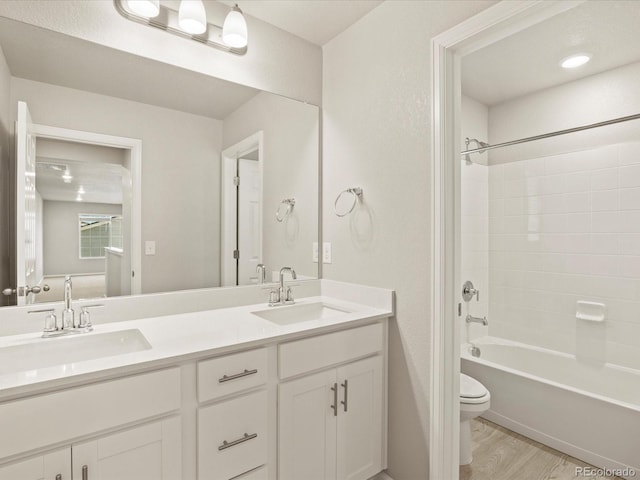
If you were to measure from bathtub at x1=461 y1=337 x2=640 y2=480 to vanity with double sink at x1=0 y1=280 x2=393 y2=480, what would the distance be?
1.05 meters

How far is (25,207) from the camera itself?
1.34 m

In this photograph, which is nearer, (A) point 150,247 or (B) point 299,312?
(A) point 150,247

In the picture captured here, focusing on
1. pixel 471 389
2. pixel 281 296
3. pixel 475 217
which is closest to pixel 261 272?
pixel 281 296

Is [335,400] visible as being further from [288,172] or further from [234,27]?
[234,27]

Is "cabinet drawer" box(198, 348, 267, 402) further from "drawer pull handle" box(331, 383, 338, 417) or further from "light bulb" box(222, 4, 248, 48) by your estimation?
"light bulb" box(222, 4, 248, 48)

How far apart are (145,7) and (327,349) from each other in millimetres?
1696

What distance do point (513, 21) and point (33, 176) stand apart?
1.97 meters

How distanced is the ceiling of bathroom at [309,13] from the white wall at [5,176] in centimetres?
105

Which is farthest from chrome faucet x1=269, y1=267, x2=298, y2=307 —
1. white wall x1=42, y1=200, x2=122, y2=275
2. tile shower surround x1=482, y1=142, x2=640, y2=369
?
tile shower surround x1=482, y1=142, x2=640, y2=369

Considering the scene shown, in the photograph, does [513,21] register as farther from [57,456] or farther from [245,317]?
[57,456]

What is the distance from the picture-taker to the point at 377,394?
173cm

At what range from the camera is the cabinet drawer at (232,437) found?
3.92 feet

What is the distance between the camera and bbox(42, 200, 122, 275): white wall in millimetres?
1416

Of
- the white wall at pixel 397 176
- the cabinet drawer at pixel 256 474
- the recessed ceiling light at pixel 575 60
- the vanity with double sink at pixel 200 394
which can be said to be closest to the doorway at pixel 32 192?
the vanity with double sink at pixel 200 394
